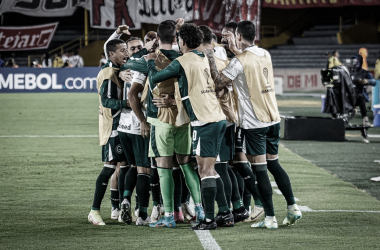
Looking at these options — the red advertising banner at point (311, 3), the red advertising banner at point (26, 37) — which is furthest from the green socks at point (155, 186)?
the red advertising banner at point (26, 37)

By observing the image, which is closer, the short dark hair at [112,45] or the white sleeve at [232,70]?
the white sleeve at [232,70]

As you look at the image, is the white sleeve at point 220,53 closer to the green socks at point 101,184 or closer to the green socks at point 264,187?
the green socks at point 264,187

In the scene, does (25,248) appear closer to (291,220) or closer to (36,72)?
(291,220)

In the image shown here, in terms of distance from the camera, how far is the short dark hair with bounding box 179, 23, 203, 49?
5705 mm

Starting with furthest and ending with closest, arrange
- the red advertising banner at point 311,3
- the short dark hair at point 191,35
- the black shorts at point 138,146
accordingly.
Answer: the red advertising banner at point 311,3, the black shorts at point 138,146, the short dark hair at point 191,35

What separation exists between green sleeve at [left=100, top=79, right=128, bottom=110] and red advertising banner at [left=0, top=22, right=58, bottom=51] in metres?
35.3

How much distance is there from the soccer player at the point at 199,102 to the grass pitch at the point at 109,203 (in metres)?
0.46

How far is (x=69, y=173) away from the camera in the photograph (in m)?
9.95

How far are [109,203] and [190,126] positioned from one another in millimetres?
1999

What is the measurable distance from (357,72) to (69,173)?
33.1ft

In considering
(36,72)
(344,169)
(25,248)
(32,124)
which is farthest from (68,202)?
(36,72)

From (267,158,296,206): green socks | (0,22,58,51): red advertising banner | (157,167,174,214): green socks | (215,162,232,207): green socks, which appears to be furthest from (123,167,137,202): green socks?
(0,22,58,51): red advertising banner

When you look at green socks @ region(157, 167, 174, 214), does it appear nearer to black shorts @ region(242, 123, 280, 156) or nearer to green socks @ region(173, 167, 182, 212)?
green socks @ region(173, 167, 182, 212)

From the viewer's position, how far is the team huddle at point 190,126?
584cm
